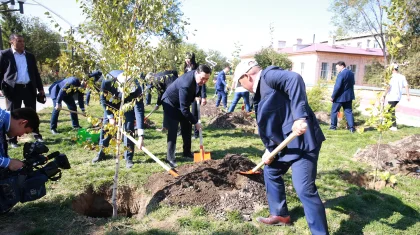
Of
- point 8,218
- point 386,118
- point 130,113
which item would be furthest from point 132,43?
point 386,118

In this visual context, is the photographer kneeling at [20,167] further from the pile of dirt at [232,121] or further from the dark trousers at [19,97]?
the pile of dirt at [232,121]

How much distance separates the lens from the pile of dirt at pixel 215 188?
11.7 ft

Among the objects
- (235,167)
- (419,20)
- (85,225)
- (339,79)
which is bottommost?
(85,225)

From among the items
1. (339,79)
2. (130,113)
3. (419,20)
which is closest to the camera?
(130,113)

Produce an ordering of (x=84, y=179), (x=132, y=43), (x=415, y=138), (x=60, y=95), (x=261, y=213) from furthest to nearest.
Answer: (x=60, y=95) < (x=415, y=138) < (x=84, y=179) < (x=261, y=213) < (x=132, y=43)

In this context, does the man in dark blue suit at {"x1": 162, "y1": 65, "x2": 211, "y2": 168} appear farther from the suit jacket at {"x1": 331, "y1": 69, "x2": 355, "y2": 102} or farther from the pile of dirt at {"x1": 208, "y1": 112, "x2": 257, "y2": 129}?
the suit jacket at {"x1": 331, "y1": 69, "x2": 355, "y2": 102}

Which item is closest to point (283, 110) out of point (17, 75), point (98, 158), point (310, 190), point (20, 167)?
point (310, 190)

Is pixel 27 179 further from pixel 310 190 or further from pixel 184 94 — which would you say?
pixel 310 190

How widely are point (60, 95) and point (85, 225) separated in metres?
4.66

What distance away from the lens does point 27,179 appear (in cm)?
306

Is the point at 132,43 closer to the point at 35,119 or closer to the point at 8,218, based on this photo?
the point at 35,119

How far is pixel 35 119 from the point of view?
10.1 feet

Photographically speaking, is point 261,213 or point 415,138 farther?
point 415,138

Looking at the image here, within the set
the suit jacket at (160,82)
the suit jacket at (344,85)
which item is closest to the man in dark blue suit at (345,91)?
the suit jacket at (344,85)
